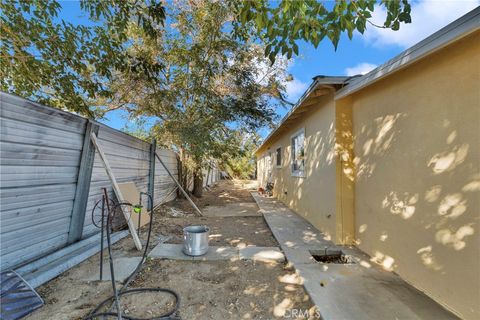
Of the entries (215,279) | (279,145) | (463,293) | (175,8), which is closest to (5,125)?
(215,279)

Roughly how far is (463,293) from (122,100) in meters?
8.51

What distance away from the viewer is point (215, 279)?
3014 mm

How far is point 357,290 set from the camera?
8.50ft

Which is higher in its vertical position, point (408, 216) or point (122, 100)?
point (122, 100)

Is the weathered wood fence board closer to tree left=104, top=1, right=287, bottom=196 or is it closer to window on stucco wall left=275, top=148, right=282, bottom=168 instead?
tree left=104, top=1, right=287, bottom=196

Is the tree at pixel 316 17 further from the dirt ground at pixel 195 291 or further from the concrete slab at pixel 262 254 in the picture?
the concrete slab at pixel 262 254

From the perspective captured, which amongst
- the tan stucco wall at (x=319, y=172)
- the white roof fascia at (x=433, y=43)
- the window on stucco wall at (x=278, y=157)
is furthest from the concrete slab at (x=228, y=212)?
the white roof fascia at (x=433, y=43)

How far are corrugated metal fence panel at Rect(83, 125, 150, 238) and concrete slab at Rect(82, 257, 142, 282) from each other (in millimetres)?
969

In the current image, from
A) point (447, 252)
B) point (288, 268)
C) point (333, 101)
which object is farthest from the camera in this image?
point (333, 101)

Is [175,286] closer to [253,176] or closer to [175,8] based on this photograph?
[175,8]

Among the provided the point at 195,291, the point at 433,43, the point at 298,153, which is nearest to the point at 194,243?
the point at 195,291

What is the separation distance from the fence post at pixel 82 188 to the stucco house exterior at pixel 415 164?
154 inches

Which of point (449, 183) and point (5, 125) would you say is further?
point (5, 125)

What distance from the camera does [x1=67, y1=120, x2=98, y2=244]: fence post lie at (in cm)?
359
